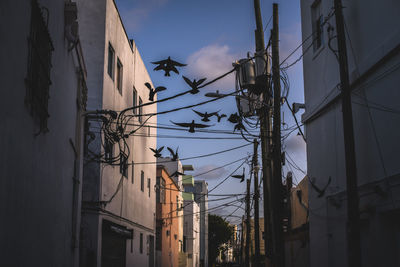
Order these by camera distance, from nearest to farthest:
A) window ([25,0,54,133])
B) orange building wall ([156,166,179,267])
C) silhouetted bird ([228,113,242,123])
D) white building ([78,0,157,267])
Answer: window ([25,0,54,133]) → silhouetted bird ([228,113,242,123]) → white building ([78,0,157,267]) → orange building wall ([156,166,179,267])

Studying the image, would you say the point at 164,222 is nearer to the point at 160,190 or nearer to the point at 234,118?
the point at 160,190

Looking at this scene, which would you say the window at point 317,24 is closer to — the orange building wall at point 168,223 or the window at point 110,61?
the window at point 110,61

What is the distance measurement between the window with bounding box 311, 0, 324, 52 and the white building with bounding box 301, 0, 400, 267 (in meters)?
0.01

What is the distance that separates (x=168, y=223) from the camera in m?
35.8

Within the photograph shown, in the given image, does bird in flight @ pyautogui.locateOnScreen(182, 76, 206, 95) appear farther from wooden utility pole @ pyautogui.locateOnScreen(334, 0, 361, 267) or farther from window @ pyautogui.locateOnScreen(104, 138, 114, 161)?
window @ pyautogui.locateOnScreen(104, 138, 114, 161)

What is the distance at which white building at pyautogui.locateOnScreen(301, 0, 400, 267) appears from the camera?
8.71 meters

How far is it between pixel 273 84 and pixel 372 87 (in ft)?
11.1

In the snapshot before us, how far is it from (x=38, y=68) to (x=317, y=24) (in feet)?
27.7

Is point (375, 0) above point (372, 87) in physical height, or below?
above

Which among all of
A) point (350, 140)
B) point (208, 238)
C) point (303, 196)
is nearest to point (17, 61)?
point (350, 140)

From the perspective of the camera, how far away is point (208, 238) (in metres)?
79.8

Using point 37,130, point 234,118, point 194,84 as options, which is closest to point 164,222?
point 234,118

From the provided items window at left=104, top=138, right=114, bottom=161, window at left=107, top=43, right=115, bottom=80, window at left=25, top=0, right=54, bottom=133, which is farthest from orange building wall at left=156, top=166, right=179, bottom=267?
window at left=25, top=0, right=54, bottom=133

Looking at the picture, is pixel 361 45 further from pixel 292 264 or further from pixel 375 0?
pixel 292 264
